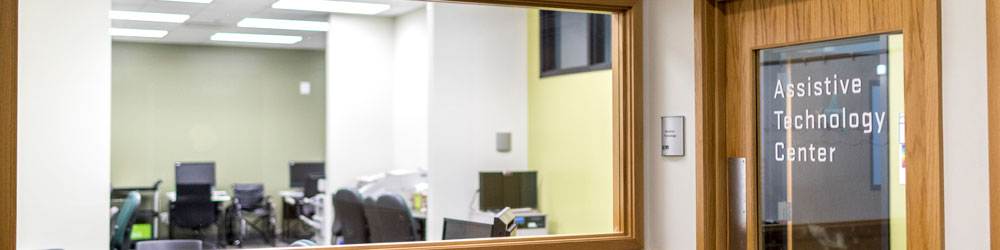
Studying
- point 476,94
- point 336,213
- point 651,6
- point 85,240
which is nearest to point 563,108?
point 476,94

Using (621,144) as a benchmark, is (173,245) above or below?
below

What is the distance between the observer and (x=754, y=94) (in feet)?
10.8

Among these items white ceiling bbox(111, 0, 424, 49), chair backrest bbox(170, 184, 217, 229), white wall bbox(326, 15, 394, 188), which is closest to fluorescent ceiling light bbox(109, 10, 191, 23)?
white ceiling bbox(111, 0, 424, 49)

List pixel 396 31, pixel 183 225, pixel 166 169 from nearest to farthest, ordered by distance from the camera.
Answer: pixel 183 225
pixel 166 169
pixel 396 31

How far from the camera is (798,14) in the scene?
308 centimetres

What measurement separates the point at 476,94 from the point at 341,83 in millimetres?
2724

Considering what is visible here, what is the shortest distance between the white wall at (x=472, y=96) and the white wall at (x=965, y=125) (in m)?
4.59

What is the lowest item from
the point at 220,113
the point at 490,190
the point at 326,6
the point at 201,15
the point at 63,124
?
the point at 490,190

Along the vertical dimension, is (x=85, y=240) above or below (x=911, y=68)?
below

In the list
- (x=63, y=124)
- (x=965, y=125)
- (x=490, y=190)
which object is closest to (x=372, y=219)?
(x=490, y=190)

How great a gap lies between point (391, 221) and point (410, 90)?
300 cm

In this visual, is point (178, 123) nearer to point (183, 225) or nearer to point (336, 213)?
point (183, 225)

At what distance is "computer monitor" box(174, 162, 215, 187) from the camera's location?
28.5ft

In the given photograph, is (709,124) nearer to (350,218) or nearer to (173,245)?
(173,245)
